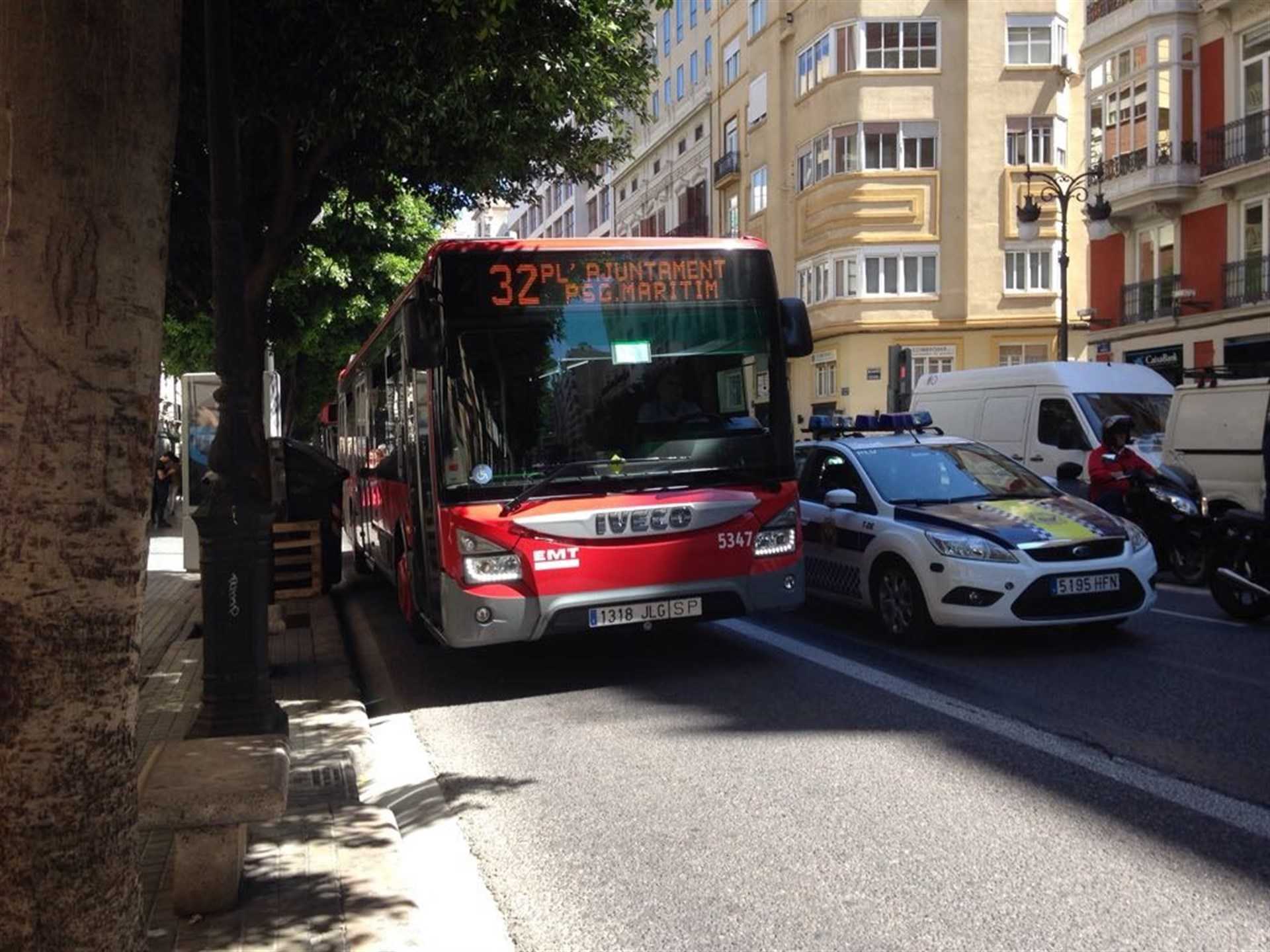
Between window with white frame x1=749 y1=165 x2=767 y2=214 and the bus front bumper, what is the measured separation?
39.0 meters

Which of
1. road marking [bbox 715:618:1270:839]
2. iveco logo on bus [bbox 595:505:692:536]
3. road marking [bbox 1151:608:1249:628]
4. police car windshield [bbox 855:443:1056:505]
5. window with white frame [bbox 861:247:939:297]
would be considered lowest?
road marking [bbox 1151:608:1249:628]

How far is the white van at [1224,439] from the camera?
12.6 meters

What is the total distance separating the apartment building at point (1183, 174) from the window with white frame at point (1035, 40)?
763 cm

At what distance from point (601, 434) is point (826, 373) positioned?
34897 mm

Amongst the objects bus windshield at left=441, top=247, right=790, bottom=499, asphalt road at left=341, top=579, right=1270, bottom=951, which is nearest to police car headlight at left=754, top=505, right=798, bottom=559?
bus windshield at left=441, top=247, right=790, bottom=499

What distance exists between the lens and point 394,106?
904cm

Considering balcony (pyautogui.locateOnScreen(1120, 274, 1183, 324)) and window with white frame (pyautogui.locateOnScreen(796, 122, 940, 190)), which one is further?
window with white frame (pyautogui.locateOnScreen(796, 122, 940, 190))

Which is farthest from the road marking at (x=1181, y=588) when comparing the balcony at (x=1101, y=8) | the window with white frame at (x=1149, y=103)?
the balcony at (x=1101, y=8)

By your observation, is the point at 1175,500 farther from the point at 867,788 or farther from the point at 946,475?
the point at 867,788

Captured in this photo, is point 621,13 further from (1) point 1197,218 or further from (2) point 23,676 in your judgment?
(1) point 1197,218

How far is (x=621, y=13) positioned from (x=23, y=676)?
9.44 m

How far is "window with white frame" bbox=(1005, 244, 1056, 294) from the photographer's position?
3956 cm

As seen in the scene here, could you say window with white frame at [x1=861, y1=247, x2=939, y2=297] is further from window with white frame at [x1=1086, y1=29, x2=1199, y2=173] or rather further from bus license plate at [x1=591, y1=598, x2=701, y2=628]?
bus license plate at [x1=591, y1=598, x2=701, y2=628]

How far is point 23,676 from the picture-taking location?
8.05 ft
